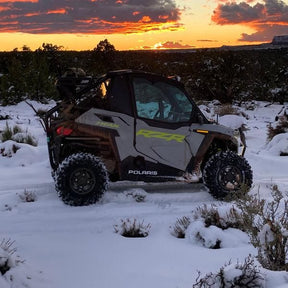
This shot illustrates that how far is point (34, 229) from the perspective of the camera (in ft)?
16.6

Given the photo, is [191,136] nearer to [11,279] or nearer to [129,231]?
[129,231]

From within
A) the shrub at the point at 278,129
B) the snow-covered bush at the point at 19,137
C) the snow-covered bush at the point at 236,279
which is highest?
the snow-covered bush at the point at 19,137

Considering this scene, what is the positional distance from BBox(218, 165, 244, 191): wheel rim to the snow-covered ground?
0.32 m

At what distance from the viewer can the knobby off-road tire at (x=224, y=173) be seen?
20.8 feet

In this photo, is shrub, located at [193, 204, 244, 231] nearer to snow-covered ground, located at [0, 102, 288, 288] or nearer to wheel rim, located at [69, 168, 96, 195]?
snow-covered ground, located at [0, 102, 288, 288]

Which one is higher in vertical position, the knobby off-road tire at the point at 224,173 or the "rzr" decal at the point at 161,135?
the "rzr" decal at the point at 161,135

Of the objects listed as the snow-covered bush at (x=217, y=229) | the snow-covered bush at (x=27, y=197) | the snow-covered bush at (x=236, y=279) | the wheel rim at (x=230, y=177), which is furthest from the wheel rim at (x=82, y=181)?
the snow-covered bush at (x=236, y=279)

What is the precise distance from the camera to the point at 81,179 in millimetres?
5938

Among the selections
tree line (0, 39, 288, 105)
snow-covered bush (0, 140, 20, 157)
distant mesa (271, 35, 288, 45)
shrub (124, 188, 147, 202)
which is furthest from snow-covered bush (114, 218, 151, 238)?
distant mesa (271, 35, 288, 45)

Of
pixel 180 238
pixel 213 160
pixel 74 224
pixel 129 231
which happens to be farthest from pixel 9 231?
pixel 213 160

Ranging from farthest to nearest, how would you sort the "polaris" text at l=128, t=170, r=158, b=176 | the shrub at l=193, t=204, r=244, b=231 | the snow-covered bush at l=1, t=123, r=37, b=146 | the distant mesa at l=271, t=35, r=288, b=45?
the distant mesa at l=271, t=35, r=288, b=45 → the snow-covered bush at l=1, t=123, r=37, b=146 → the "polaris" text at l=128, t=170, r=158, b=176 → the shrub at l=193, t=204, r=244, b=231

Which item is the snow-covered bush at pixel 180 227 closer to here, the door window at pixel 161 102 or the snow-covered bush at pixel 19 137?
the door window at pixel 161 102

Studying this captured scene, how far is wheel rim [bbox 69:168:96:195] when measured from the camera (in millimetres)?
5898

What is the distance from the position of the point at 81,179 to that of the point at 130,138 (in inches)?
35.5
